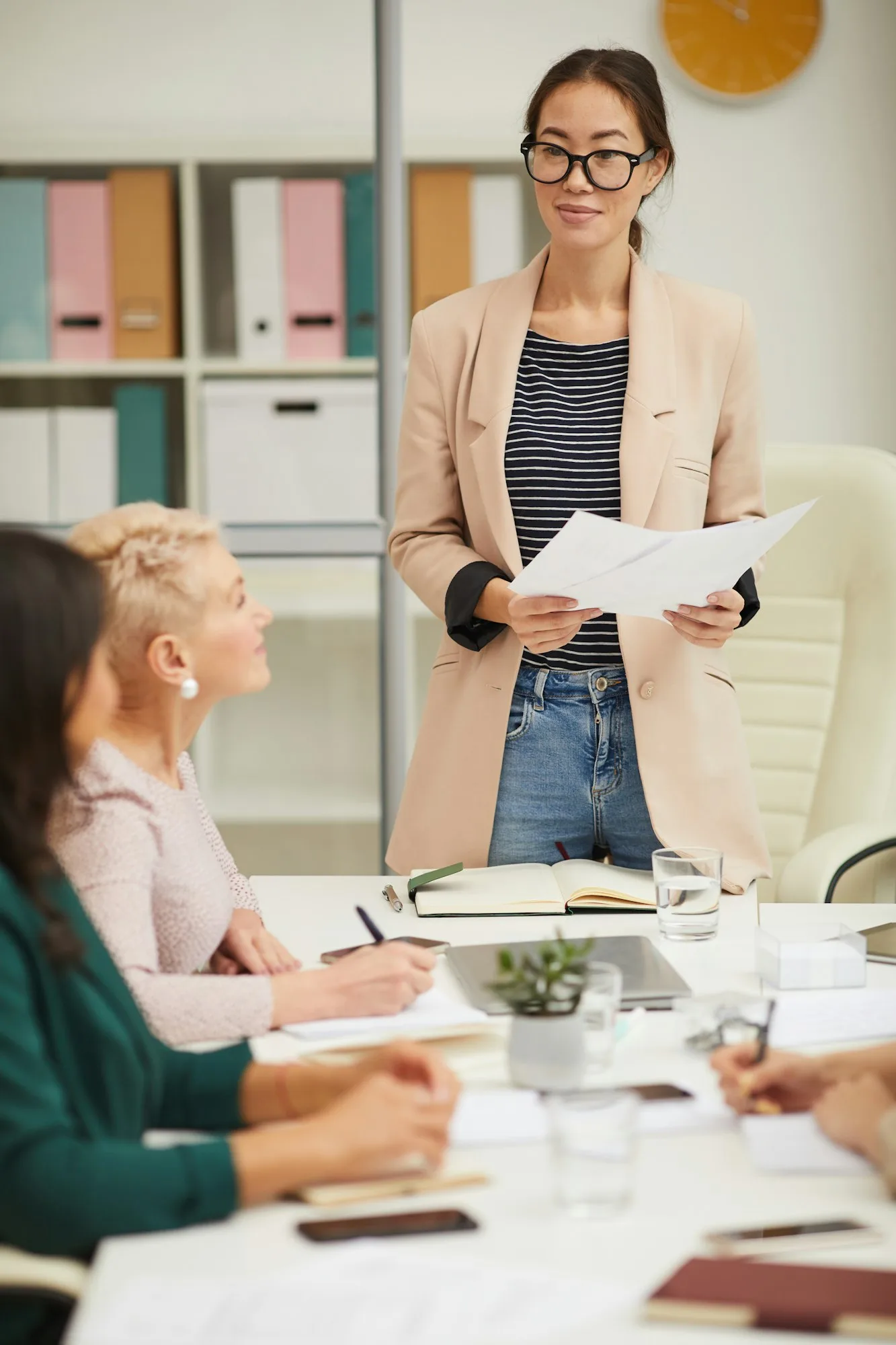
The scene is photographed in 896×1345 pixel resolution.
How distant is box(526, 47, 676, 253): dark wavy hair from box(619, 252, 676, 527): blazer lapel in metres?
0.21

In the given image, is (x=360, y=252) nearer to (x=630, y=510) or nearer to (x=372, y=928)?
(x=630, y=510)

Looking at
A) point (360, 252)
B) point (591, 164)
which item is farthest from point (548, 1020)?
point (360, 252)

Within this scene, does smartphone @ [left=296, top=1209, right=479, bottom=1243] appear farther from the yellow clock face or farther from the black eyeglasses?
the yellow clock face

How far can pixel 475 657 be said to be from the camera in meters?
1.88

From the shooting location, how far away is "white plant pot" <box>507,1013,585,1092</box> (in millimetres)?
1128

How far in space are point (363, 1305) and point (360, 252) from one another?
2827 mm

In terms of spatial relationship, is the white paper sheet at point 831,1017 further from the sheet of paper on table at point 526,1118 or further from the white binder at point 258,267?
the white binder at point 258,267

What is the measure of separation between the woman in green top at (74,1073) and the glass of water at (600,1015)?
6.8 inches

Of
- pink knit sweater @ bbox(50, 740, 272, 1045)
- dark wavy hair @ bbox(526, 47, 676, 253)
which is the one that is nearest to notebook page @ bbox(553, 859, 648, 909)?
pink knit sweater @ bbox(50, 740, 272, 1045)

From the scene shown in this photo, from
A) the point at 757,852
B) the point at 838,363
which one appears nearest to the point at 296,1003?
the point at 757,852

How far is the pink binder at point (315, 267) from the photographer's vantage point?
10.9 ft

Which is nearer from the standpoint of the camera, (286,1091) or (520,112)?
(286,1091)

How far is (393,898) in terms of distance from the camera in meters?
1.74

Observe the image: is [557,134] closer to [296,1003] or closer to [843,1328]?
[296,1003]
